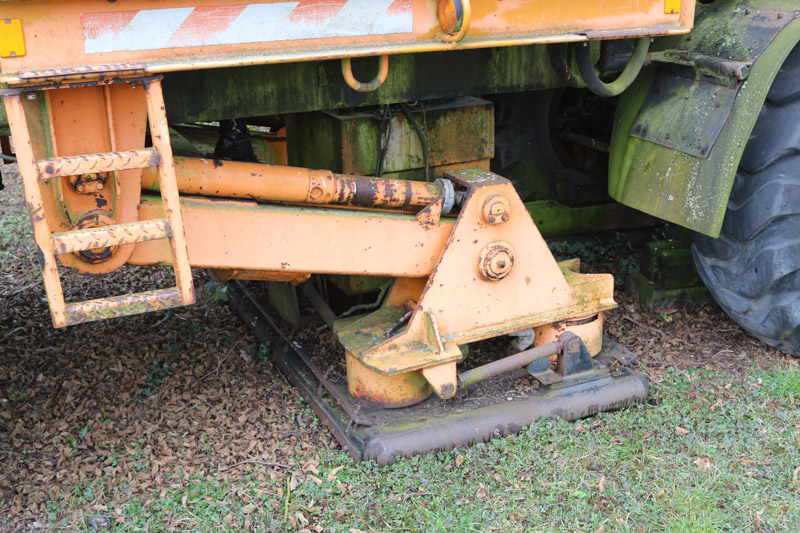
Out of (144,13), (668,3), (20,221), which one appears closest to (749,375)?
(668,3)

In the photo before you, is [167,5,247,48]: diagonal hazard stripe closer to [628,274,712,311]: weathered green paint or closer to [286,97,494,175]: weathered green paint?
→ [286,97,494,175]: weathered green paint

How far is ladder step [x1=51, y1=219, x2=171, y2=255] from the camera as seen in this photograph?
226cm

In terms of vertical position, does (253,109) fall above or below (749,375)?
above

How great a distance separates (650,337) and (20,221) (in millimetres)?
4392

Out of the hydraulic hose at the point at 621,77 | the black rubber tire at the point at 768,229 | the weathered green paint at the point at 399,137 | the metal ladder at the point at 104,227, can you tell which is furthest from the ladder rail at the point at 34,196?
the black rubber tire at the point at 768,229

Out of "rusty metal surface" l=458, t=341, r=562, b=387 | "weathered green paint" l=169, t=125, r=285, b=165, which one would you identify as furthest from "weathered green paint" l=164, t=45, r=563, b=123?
"rusty metal surface" l=458, t=341, r=562, b=387

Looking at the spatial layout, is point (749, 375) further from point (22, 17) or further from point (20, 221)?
point (20, 221)

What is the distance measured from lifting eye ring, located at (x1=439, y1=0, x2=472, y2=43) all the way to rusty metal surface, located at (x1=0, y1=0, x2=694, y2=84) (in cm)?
2

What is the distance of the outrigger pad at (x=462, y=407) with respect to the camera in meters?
2.99

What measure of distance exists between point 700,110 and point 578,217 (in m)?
1.32

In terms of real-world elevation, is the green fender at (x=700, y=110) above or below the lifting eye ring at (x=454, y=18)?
below

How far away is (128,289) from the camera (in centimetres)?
465

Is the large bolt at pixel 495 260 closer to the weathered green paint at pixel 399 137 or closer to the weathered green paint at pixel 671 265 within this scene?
the weathered green paint at pixel 399 137

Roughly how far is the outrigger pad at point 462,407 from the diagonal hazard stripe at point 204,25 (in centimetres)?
150
